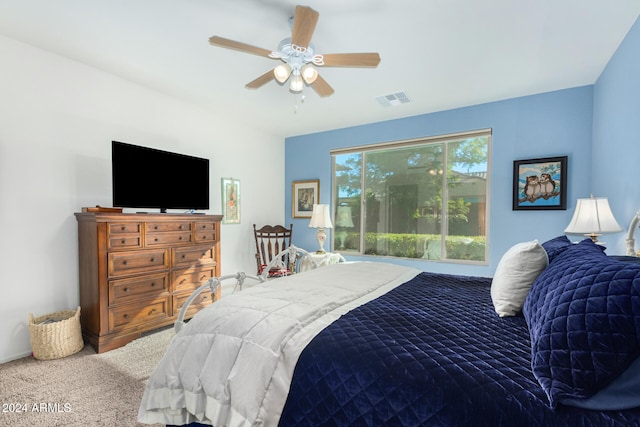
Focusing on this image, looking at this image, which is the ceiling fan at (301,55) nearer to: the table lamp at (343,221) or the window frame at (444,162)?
the window frame at (444,162)

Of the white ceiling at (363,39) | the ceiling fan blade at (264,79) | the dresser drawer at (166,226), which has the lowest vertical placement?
the dresser drawer at (166,226)

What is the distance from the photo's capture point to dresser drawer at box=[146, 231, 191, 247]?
114 inches

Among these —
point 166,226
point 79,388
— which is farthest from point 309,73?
point 79,388

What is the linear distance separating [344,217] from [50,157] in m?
3.52

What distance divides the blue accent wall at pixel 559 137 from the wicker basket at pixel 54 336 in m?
3.37

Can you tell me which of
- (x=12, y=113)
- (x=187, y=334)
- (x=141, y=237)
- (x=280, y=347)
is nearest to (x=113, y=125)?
(x=12, y=113)

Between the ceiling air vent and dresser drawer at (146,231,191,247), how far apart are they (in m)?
2.64

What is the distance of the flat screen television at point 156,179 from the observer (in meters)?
2.80

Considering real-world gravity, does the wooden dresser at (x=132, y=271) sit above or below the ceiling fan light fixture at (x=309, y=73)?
below

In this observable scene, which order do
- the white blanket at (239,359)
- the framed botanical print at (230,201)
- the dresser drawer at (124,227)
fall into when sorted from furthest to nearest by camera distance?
1. the framed botanical print at (230,201)
2. the dresser drawer at (124,227)
3. the white blanket at (239,359)

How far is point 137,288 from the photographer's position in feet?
9.10

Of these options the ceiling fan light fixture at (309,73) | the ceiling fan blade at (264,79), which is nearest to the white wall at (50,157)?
the ceiling fan blade at (264,79)

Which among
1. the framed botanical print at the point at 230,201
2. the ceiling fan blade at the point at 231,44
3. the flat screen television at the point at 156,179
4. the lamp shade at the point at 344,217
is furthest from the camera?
the lamp shade at the point at 344,217

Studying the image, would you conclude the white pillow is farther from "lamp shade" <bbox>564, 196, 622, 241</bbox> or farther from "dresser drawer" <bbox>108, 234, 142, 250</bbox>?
"dresser drawer" <bbox>108, 234, 142, 250</bbox>
